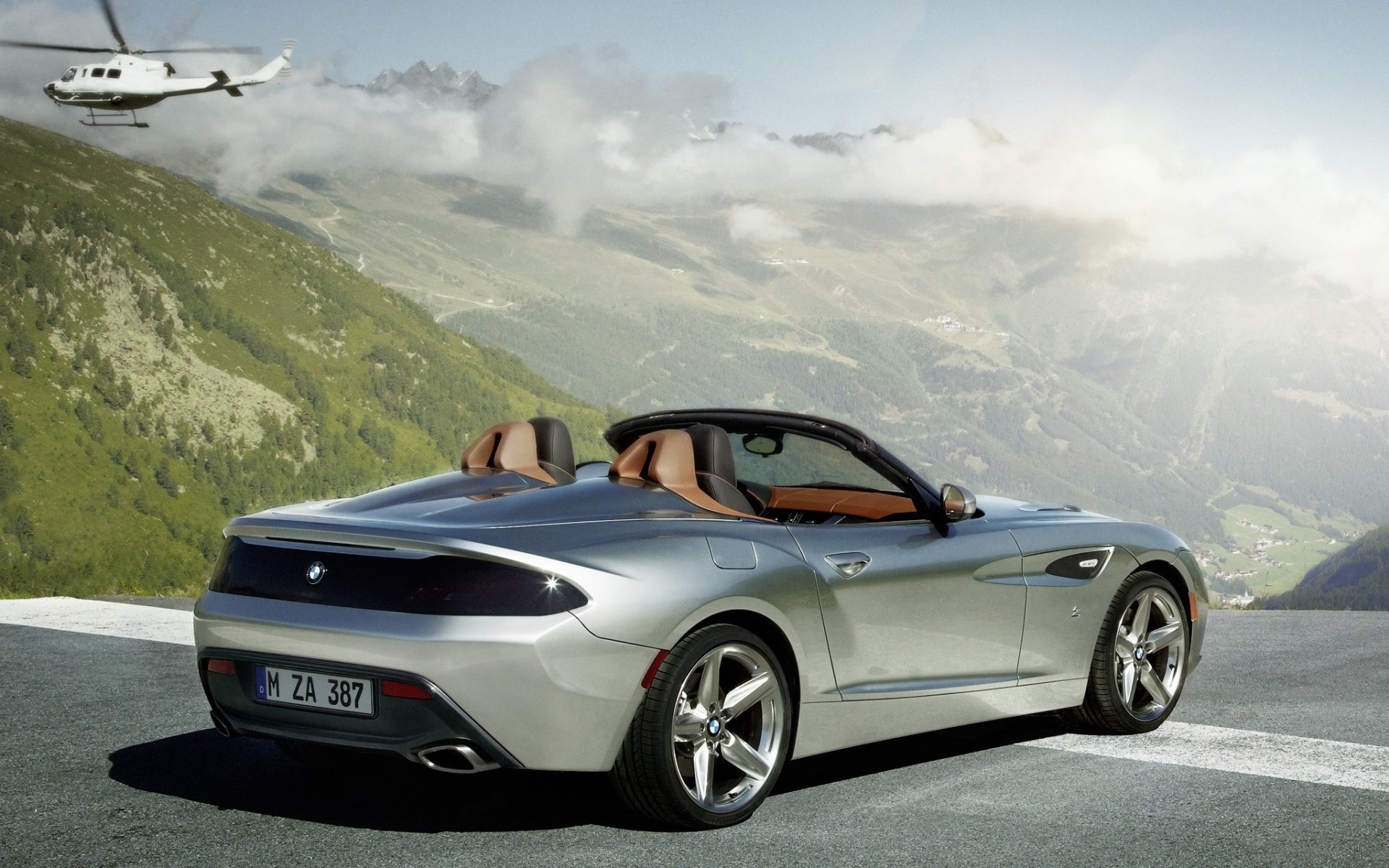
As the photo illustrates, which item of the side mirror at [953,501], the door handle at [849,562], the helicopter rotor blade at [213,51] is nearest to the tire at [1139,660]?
the side mirror at [953,501]

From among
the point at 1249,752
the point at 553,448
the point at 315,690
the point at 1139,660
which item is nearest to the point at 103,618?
the point at 553,448

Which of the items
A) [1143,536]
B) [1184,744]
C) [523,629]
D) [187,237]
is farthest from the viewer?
[187,237]

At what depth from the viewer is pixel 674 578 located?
3.97 m

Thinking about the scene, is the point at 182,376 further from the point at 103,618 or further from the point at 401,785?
the point at 401,785

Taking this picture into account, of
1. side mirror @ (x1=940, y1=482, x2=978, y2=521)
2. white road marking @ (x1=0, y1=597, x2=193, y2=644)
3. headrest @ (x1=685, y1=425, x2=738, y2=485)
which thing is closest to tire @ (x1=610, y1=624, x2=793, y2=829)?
headrest @ (x1=685, y1=425, x2=738, y2=485)

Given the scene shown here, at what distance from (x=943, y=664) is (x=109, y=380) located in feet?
463

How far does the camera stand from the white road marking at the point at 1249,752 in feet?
15.7

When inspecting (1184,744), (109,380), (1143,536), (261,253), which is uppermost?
(261,253)

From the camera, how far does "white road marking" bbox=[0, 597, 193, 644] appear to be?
8.30 meters

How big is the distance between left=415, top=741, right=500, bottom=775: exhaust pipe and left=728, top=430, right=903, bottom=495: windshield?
1738 mm

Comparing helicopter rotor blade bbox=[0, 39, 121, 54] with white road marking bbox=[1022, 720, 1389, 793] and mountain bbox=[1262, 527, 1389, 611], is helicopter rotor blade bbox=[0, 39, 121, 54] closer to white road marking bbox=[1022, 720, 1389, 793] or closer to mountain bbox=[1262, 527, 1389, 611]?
white road marking bbox=[1022, 720, 1389, 793]

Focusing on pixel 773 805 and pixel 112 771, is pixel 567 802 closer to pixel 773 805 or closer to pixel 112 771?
pixel 773 805

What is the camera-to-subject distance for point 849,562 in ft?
14.9

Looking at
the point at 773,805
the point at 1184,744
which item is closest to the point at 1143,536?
the point at 1184,744
